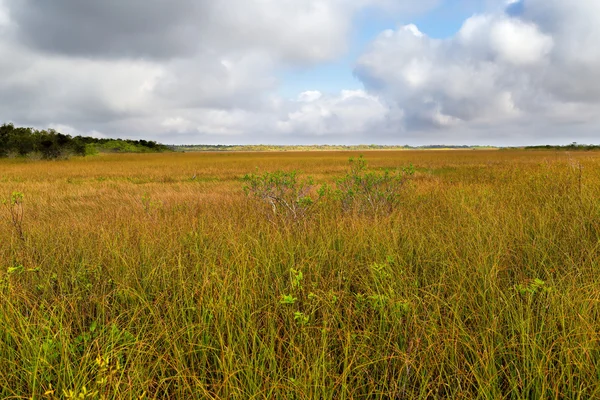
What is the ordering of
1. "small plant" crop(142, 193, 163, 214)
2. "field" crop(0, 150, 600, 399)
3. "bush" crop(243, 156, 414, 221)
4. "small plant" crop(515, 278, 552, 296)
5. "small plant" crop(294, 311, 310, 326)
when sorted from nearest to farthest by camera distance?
"field" crop(0, 150, 600, 399) < "small plant" crop(294, 311, 310, 326) < "small plant" crop(515, 278, 552, 296) < "bush" crop(243, 156, 414, 221) < "small plant" crop(142, 193, 163, 214)

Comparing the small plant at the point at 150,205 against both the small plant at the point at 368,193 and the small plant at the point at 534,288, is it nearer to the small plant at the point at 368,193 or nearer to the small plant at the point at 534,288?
the small plant at the point at 368,193

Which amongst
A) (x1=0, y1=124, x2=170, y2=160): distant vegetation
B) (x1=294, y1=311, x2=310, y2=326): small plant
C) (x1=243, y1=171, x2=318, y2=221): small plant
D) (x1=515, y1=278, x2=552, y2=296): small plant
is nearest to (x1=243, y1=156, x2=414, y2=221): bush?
(x1=243, y1=171, x2=318, y2=221): small plant

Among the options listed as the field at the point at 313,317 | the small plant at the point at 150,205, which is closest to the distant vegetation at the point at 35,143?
the small plant at the point at 150,205

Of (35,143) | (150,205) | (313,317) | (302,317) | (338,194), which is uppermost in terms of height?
(35,143)

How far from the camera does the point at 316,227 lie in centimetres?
509

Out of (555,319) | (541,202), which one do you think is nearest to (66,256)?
(555,319)

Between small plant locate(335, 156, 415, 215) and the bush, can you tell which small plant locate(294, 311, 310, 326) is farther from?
small plant locate(335, 156, 415, 215)

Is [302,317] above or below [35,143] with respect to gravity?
below

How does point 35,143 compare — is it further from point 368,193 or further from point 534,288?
point 534,288

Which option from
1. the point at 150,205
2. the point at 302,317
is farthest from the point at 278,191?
the point at 302,317

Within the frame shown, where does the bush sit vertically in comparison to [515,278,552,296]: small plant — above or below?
above

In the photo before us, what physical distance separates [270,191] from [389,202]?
282 cm

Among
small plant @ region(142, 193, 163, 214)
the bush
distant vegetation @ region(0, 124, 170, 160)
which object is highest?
distant vegetation @ region(0, 124, 170, 160)

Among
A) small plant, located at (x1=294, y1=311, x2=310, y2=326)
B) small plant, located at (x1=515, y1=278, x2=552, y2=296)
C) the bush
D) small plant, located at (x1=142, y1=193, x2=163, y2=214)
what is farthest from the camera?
small plant, located at (x1=142, y1=193, x2=163, y2=214)
